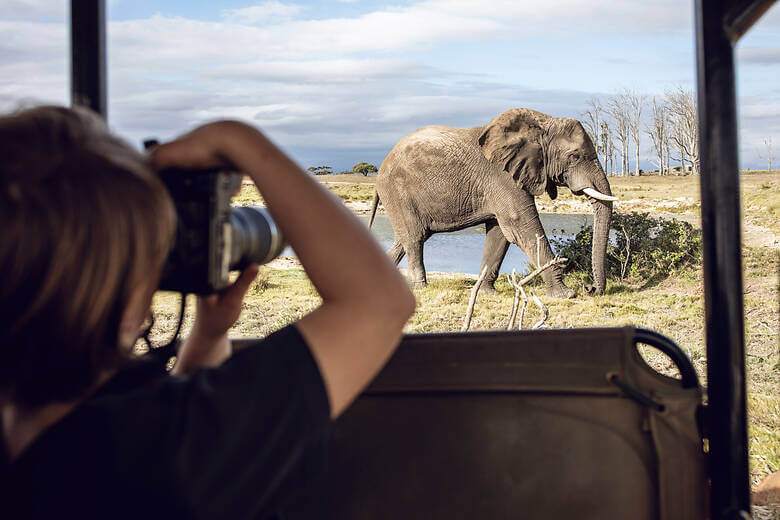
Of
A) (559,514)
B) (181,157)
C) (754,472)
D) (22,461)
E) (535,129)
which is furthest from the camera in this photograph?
(535,129)

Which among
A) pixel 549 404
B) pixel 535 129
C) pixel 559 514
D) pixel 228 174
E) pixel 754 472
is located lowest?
pixel 754 472

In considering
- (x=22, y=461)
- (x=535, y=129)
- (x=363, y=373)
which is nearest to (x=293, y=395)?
(x=363, y=373)

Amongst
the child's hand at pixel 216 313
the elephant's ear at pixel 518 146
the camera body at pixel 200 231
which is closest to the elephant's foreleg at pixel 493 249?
the elephant's ear at pixel 518 146

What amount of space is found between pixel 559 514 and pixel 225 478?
43 cm

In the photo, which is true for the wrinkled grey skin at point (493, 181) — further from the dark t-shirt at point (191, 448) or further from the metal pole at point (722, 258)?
the dark t-shirt at point (191, 448)

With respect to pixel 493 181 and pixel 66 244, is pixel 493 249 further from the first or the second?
pixel 66 244

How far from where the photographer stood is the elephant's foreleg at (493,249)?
5484mm

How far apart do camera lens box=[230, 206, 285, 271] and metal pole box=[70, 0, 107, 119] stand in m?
0.35

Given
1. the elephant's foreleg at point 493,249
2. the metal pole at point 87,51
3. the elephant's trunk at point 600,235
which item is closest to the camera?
the metal pole at point 87,51

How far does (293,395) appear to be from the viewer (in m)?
0.42

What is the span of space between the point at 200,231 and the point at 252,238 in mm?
72

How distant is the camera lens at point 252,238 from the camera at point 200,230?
14 millimetres

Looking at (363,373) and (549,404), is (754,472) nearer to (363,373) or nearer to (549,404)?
(549,404)

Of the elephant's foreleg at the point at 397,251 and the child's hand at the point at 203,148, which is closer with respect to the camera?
the child's hand at the point at 203,148
